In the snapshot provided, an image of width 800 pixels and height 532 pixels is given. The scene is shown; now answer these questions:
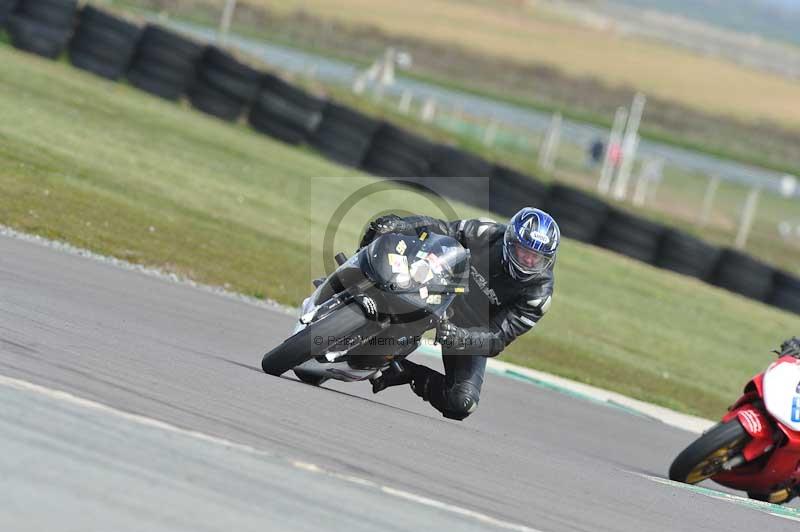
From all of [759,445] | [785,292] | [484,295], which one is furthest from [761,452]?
[785,292]

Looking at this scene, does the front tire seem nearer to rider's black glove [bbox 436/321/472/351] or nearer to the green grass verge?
rider's black glove [bbox 436/321/472/351]

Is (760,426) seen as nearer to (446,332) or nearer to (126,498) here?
(446,332)

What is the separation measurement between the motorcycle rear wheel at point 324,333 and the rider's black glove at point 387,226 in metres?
0.60

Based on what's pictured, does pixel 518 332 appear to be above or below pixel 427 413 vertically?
above

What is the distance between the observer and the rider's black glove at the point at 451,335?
328 inches

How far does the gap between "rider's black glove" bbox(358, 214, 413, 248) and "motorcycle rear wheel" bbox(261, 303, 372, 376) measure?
0.60 metres

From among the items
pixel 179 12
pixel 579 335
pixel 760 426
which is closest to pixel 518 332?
pixel 760 426

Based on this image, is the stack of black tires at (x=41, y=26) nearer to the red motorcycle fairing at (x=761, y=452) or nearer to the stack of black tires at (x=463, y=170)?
the stack of black tires at (x=463, y=170)

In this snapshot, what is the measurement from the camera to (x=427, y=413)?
9789 mm

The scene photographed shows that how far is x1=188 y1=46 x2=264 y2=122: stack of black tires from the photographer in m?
25.4

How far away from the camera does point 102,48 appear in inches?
982

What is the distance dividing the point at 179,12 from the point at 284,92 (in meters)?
35.6

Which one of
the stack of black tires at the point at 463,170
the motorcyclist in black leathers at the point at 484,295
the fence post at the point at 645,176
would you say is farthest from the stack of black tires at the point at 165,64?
the motorcyclist in black leathers at the point at 484,295

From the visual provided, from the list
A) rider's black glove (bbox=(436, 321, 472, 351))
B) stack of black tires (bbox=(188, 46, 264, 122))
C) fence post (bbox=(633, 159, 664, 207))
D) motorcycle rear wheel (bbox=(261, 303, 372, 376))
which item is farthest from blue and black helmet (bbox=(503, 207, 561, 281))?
fence post (bbox=(633, 159, 664, 207))
